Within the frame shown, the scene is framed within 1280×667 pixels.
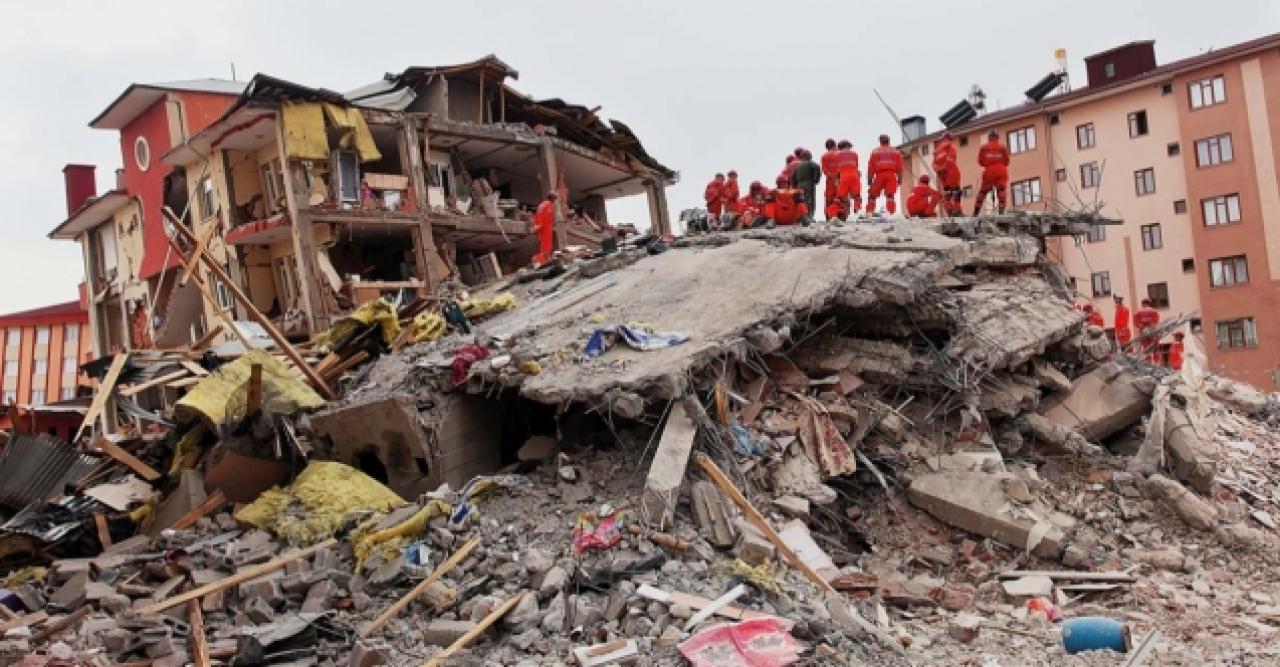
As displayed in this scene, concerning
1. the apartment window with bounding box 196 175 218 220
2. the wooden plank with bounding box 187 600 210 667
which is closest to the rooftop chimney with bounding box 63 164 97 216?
→ the apartment window with bounding box 196 175 218 220

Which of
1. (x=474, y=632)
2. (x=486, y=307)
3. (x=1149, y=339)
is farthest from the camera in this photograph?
(x=1149, y=339)

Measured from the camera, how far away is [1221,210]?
31.3 metres

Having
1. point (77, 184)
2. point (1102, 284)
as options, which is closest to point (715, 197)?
point (1102, 284)

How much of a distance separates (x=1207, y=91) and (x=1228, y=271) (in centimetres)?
605

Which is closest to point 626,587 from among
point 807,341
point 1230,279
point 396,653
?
point 396,653

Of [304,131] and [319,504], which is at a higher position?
[304,131]

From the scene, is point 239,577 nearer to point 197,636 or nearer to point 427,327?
point 197,636

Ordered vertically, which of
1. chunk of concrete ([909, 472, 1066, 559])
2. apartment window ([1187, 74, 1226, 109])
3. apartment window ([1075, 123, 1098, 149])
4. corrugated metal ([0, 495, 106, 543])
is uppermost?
apartment window ([1187, 74, 1226, 109])

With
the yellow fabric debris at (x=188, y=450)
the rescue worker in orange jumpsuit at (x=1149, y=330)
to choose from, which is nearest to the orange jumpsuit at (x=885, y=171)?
the rescue worker in orange jumpsuit at (x=1149, y=330)

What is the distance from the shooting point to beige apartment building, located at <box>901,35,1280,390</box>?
99.3 feet

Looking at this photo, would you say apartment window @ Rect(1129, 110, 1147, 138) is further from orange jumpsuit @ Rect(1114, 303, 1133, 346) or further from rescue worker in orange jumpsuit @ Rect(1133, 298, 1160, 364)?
orange jumpsuit @ Rect(1114, 303, 1133, 346)

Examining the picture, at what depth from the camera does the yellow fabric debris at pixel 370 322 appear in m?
12.2

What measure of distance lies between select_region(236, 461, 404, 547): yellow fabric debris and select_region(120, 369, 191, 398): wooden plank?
2.89 metres

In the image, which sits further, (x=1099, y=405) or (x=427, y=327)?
(x=427, y=327)
